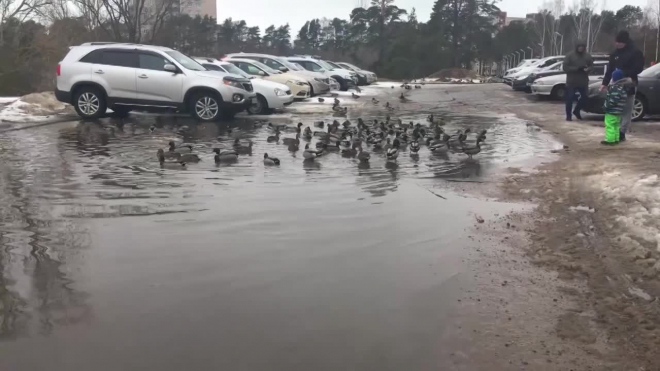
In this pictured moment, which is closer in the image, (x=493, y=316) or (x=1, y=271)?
(x=493, y=316)

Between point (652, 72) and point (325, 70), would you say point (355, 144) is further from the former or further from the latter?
point (325, 70)

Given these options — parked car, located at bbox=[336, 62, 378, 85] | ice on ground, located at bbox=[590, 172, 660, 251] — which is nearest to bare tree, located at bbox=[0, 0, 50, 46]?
parked car, located at bbox=[336, 62, 378, 85]

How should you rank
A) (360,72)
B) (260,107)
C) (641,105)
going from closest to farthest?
(641,105)
(260,107)
(360,72)

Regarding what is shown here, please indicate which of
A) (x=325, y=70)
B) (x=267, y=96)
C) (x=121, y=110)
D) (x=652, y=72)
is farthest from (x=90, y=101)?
(x=325, y=70)

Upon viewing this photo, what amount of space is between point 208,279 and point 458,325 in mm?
1777

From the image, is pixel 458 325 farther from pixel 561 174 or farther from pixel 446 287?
pixel 561 174

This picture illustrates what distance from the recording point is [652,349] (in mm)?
3352


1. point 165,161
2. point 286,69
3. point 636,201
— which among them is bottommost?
point 636,201

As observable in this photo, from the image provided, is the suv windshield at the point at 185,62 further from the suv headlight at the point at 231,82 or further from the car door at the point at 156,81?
the suv headlight at the point at 231,82

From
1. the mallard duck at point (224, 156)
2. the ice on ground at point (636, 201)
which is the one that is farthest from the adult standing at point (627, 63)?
the mallard duck at point (224, 156)

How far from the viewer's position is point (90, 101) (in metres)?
14.5

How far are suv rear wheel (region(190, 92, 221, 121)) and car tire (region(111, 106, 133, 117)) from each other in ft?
Result: 5.47

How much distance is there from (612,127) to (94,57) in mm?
→ 11234

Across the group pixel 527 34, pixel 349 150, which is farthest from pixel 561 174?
pixel 527 34
